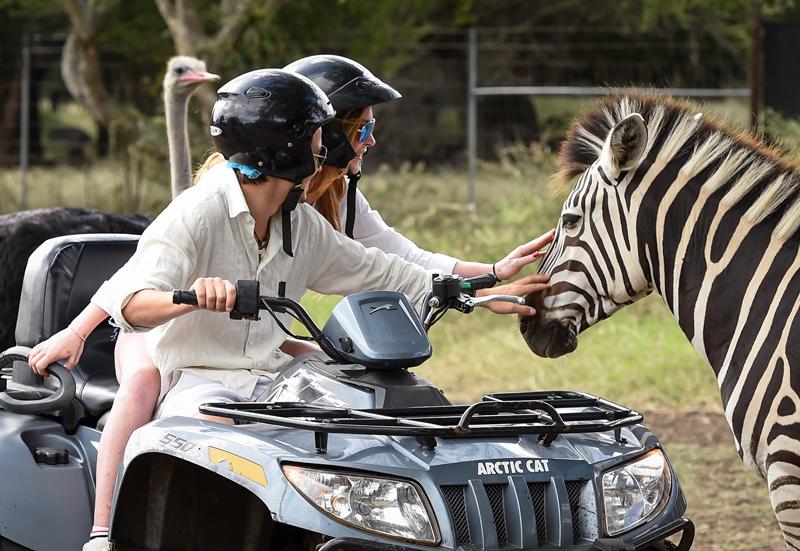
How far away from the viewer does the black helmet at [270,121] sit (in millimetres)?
3500

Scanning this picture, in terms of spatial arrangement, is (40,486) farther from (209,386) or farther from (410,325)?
(410,325)

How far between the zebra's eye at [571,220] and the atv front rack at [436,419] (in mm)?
1097

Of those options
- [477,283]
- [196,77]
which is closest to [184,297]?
[477,283]

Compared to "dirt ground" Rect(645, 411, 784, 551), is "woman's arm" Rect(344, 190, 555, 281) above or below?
above

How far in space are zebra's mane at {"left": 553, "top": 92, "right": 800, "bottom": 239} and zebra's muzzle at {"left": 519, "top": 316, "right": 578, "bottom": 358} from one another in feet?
1.79

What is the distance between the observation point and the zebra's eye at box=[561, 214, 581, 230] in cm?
430

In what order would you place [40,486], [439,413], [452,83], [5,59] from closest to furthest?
[439,413] → [40,486] → [452,83] → [5,59]

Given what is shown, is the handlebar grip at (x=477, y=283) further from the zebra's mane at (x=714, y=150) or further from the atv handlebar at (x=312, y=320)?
the zebra's mane at (x=714, y=150)

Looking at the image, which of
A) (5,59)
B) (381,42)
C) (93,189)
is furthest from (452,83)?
(5,59)

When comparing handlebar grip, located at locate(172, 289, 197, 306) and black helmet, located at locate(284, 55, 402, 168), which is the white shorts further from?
black helmet, located at locate(284, 55, 402, 168)

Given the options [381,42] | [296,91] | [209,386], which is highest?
[381,42]

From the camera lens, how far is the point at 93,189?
15.3 meters

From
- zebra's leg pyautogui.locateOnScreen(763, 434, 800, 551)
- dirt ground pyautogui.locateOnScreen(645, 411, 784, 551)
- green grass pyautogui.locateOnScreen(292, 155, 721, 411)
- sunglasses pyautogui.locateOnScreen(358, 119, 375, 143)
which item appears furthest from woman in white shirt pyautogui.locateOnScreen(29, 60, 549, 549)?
green grass pyautogui.locateOnScreen(292, 155, 721, 411)

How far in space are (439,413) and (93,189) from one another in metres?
12.8
